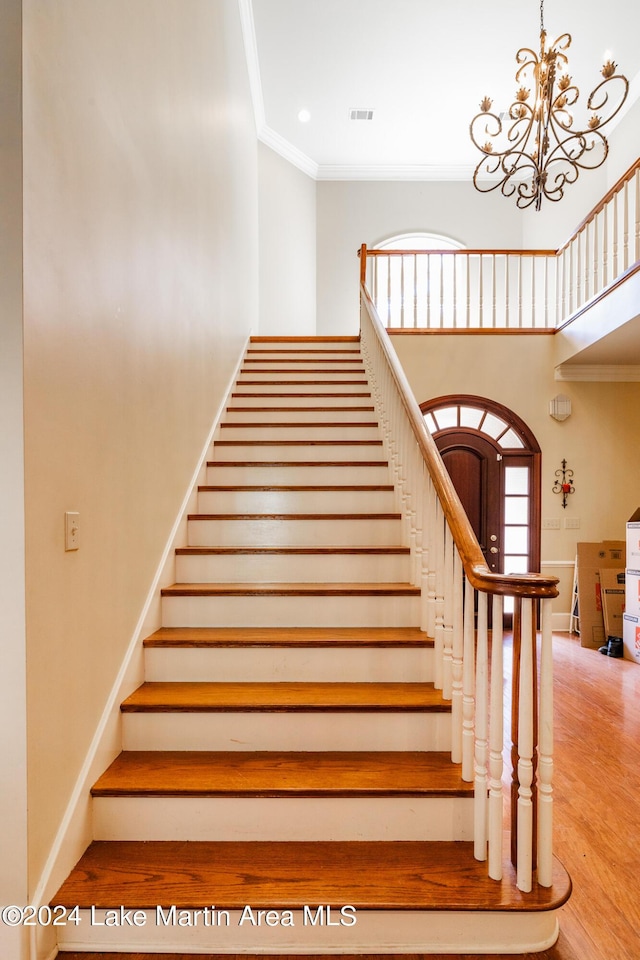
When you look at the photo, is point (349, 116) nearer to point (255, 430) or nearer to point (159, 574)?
point (255, 430)

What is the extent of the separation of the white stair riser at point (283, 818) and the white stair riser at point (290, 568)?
1078 millimetres

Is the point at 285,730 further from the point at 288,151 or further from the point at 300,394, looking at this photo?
the point at 288,151

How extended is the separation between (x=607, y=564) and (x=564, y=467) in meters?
1.05

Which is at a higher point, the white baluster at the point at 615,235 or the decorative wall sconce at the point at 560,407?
the white baluster at the point at 615,235

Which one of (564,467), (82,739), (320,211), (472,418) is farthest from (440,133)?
(82,739)

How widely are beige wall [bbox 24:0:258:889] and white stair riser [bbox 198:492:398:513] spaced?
0.28 meters

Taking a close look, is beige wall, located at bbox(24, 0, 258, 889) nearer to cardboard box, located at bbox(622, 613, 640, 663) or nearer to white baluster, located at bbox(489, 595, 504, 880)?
white baluster, located at bbox(489, 595, 504, 880)

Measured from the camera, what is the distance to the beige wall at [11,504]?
4.35ft

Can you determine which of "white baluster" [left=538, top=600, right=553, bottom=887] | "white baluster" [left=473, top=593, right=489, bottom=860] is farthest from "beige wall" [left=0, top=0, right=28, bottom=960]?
"white baluster" [left=538, top=600, right=553, bottom=887]

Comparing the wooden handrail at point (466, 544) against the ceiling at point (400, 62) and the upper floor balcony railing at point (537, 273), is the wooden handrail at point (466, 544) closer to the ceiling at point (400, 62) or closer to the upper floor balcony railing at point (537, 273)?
the upper floor balcony railing at point (537, 273)

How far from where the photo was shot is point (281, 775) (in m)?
1.81

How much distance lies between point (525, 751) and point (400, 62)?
21.9 feet

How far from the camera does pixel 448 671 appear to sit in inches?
78.4

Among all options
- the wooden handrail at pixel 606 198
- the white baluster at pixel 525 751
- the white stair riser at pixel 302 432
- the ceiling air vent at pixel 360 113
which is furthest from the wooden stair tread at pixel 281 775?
the ceiling air vent at pixel 360 113
